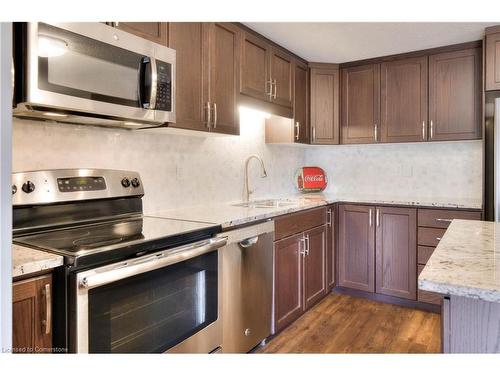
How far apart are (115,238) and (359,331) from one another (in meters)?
1.87

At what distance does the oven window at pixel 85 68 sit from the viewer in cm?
127

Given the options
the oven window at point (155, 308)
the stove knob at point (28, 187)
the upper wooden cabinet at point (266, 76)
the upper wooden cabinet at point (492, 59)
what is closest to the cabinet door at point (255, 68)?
the upper wooden cabinet at point (266, 76)

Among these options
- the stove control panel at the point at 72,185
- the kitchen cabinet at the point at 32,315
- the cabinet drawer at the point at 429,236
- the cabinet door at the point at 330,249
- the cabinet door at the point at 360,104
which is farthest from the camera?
the cabinet door at the point at 360,104

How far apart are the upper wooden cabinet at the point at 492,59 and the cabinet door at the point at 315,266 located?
5.41ft

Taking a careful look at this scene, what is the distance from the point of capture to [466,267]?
34.6 inches

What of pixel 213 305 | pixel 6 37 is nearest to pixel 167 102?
pixel 213 305

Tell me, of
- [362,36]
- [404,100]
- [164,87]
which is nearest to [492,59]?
[404,100]

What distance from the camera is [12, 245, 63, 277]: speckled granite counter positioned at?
99 centimetres

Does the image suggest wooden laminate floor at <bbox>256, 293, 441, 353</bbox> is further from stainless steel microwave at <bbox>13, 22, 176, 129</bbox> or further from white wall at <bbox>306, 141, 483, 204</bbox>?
stainless steel microwave at <bbox>13, 22, 176, 129</bbox>

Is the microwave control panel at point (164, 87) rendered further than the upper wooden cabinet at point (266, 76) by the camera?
No

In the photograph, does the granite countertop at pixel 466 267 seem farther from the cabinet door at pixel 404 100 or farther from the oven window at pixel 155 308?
the cabinet door at pixel 404 100

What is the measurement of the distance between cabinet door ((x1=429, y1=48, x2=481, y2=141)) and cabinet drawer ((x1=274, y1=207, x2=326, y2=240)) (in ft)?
4.01

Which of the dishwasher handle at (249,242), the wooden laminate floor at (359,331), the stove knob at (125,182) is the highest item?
the stove knob at (125,182)
